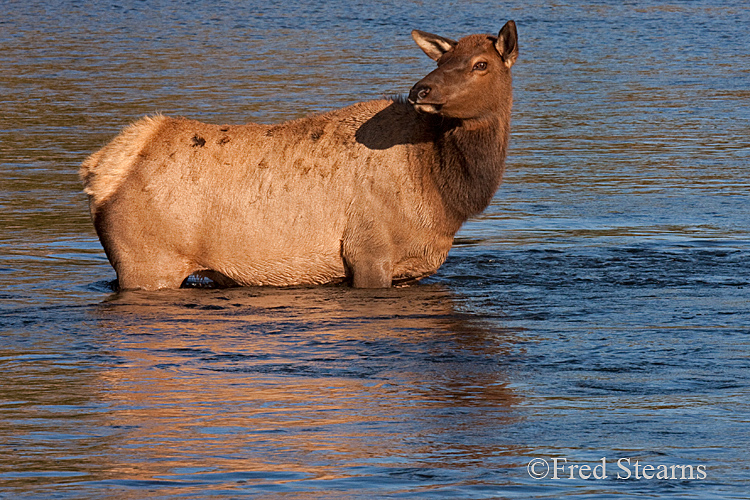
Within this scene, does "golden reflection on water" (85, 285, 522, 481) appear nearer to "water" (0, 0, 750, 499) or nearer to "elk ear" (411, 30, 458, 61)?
"water" (0, 0, 750, 499)

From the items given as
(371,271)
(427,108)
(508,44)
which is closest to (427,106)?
(427,108)

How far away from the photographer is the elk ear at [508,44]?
9219mm

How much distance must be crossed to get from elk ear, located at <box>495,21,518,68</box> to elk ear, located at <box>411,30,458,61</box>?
41 cm

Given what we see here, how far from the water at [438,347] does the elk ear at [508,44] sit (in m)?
1.83

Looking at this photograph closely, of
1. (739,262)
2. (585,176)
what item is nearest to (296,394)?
(739,262)

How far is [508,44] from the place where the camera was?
9336mm

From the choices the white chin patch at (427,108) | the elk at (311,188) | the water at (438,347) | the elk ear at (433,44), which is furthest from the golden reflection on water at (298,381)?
the elk ear at (433,44)

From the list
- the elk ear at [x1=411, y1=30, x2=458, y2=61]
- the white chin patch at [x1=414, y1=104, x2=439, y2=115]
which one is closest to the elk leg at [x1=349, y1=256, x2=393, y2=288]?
the white chin patch at [x1=414, y1=104, x2=439, y2=115]

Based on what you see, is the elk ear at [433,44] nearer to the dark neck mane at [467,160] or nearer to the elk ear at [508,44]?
the elk ear at [508,44]

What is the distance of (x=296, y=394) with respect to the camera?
7.12 meters

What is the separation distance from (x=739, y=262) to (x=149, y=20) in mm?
26370

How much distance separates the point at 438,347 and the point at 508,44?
2486 mm

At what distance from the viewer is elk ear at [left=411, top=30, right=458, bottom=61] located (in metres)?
9.61

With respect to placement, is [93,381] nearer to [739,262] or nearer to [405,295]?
[405,295]
